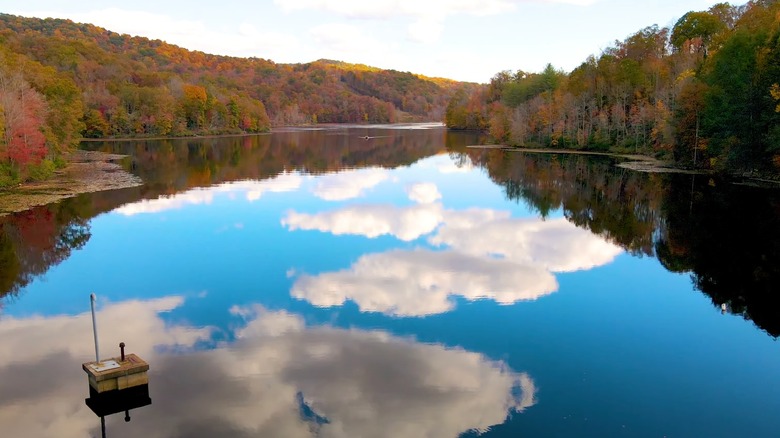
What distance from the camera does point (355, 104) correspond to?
19888cm

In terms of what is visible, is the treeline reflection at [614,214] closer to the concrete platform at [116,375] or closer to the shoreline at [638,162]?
the shoreline at [638,162]

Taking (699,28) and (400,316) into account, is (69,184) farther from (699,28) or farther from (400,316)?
(699,28)

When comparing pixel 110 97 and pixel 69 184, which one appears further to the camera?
pixel 110 97

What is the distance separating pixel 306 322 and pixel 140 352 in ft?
12.8

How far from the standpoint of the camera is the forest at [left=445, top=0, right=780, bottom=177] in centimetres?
3788

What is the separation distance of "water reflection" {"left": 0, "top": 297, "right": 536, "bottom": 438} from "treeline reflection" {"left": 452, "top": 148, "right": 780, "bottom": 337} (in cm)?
880

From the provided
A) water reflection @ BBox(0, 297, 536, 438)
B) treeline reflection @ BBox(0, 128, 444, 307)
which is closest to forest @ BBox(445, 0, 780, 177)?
treeline reflection @ BBox(0, 128, 444, 307)

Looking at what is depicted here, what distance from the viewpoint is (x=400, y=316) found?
52.7 feet

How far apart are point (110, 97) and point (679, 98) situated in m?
87.4

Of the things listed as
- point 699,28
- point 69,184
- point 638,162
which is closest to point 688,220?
point 638,162

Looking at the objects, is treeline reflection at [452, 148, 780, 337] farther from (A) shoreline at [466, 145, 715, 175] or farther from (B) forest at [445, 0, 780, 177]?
(B) forest at [445, 0, 780, 177]

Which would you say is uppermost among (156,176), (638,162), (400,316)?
(638,162)

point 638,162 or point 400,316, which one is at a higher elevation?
point 638,162

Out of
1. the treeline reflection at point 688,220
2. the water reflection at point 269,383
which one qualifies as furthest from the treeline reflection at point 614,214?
the water reflection at point 269,383
